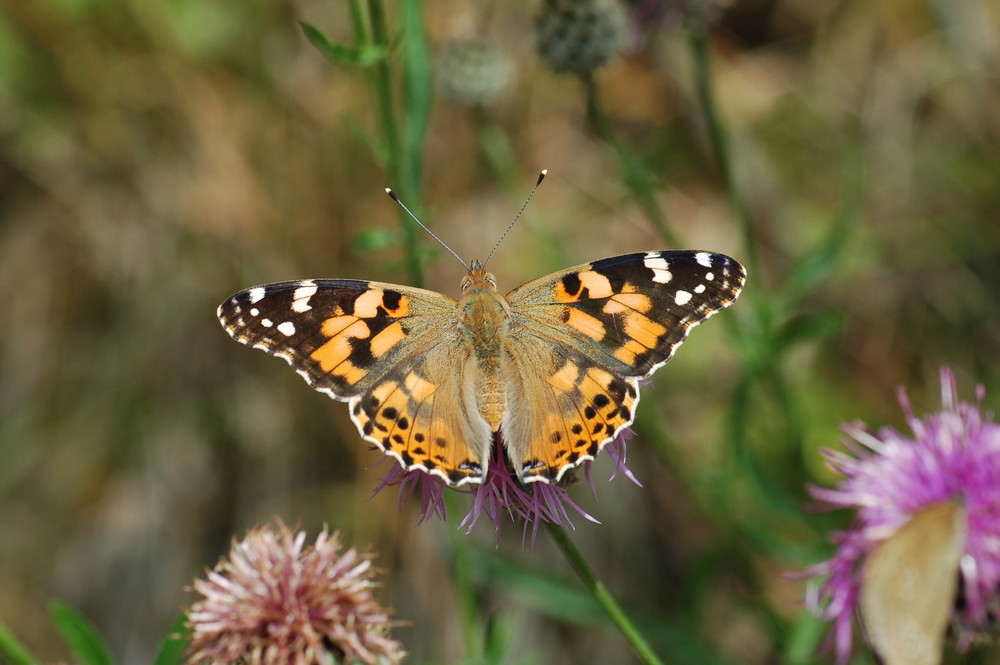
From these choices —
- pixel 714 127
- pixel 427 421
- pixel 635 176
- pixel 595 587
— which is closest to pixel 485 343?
pixel 427 421

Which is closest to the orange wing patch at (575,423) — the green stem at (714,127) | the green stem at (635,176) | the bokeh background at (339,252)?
the green stem at (635,176)

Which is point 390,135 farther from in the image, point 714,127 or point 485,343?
point 714,127

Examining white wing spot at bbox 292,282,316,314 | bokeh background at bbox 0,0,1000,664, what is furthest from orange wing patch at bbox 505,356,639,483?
bokeh background at bbox 0,0,1000,664

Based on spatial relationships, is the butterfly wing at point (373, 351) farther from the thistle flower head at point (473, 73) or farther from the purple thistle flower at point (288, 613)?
the thistle flower head at point (473, 73)

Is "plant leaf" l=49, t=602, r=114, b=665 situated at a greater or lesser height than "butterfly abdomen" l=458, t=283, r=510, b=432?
lesser

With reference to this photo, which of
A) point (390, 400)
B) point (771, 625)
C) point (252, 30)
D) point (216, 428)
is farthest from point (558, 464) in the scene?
point (252, 30)

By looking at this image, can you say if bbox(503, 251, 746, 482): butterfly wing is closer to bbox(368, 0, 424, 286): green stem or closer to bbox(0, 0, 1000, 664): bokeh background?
bbox(368, 0, 424, 286): green stem
